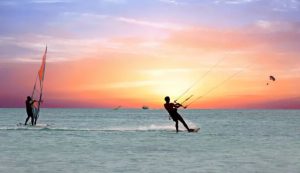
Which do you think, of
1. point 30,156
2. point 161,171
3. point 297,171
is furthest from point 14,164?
point 297,171

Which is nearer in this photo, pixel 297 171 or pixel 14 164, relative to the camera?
pixel 297 171

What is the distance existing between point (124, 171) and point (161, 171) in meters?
1.11

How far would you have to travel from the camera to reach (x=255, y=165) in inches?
650

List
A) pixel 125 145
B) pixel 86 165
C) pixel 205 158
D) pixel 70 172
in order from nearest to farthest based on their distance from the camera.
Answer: pixel 70 172 < pixel 86 165 < pixel 205 158 < pixel 125 145

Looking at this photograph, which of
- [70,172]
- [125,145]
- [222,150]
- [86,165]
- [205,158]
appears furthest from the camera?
[125,145]

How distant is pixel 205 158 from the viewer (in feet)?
60.6

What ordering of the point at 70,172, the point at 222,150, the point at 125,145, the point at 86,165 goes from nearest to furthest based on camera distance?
the point at 70,172, the point at 86,165, the point at 222,150, the point at 125,145

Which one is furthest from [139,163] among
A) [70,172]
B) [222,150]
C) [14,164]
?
[222,150]

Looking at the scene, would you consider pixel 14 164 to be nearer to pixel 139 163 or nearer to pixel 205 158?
pixel 139 163

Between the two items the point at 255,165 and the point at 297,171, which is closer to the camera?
the point at 297,171

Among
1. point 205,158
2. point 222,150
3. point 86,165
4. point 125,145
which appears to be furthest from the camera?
point 125,145

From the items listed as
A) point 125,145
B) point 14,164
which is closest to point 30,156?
point 14,164

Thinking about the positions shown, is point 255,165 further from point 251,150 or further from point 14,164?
point 14,164

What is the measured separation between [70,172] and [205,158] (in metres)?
5.70
